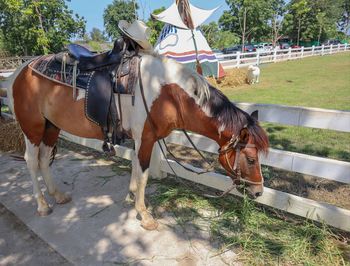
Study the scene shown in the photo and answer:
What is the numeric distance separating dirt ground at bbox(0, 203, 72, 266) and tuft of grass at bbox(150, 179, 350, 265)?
3.79 feet

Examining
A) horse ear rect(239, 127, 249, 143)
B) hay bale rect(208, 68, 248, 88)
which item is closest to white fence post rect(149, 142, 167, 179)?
horse ear rect(239, 127, 249, 143)

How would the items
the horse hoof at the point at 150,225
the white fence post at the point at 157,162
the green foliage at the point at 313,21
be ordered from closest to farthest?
the horse hoof at the point at 150,225, the white fence post at the point at 157,162, the green foliage at the point at 313,21

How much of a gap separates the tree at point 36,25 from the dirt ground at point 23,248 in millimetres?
21107

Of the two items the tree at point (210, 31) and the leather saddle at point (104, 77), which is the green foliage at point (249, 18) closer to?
the tree at point (210, 31)

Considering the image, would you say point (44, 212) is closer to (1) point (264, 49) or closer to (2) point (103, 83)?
(2) point (103, 83)

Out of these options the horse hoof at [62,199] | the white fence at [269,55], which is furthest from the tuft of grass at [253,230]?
the white fence at [269,55]

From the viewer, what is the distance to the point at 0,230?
2869 mm

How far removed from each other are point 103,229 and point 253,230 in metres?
1.41

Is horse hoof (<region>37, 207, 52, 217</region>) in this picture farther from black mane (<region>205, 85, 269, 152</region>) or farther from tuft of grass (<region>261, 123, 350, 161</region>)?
tuft of grass (<region>261, 123, 350, 161</region>)

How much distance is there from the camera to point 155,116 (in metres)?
2.48

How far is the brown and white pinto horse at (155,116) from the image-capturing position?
224 cm

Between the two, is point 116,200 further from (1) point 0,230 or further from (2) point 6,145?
(2) point 6,145

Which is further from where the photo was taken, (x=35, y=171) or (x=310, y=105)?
(x=310, y=105)

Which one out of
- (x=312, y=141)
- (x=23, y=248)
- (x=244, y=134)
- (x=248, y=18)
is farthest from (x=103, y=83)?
(x=248, y=18)
